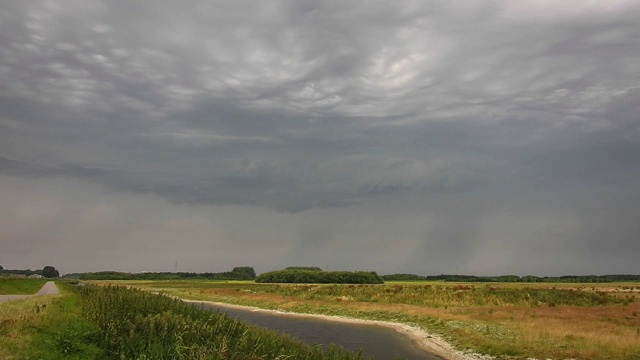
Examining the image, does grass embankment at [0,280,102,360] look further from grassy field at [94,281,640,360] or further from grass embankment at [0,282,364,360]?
grassy field at [94,281,640,360]

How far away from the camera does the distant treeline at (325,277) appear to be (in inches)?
6762

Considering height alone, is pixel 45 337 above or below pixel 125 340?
above

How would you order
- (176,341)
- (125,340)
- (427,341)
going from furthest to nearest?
(427,341) → (125,340) → (176,341)

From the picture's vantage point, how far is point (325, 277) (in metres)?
173

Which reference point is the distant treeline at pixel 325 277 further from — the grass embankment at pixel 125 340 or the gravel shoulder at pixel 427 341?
the grass embankment at pixel 125 340

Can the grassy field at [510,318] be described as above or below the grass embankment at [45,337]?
below

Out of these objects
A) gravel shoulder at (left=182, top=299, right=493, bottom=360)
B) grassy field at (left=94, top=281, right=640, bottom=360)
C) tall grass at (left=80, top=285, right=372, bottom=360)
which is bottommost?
gravel shoulder at (left=182, top=299, right=493, bottom=360)

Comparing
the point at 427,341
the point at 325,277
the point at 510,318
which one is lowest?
the point at 427,341

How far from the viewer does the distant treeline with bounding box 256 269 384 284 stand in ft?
563

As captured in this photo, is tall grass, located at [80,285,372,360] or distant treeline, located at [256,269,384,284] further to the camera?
distant treeline, located at [256,269,384,284]

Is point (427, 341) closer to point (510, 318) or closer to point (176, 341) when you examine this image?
point (510, 318)

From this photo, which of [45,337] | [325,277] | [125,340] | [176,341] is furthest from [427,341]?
[325,277]

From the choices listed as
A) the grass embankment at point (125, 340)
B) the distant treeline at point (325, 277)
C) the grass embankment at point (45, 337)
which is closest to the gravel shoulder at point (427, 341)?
the grass embankment at point (125, 340)

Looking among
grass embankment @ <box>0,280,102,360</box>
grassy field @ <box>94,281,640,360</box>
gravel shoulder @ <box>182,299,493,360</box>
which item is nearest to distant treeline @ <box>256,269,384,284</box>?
grassy field @ <box>94,281,640,360</box>
